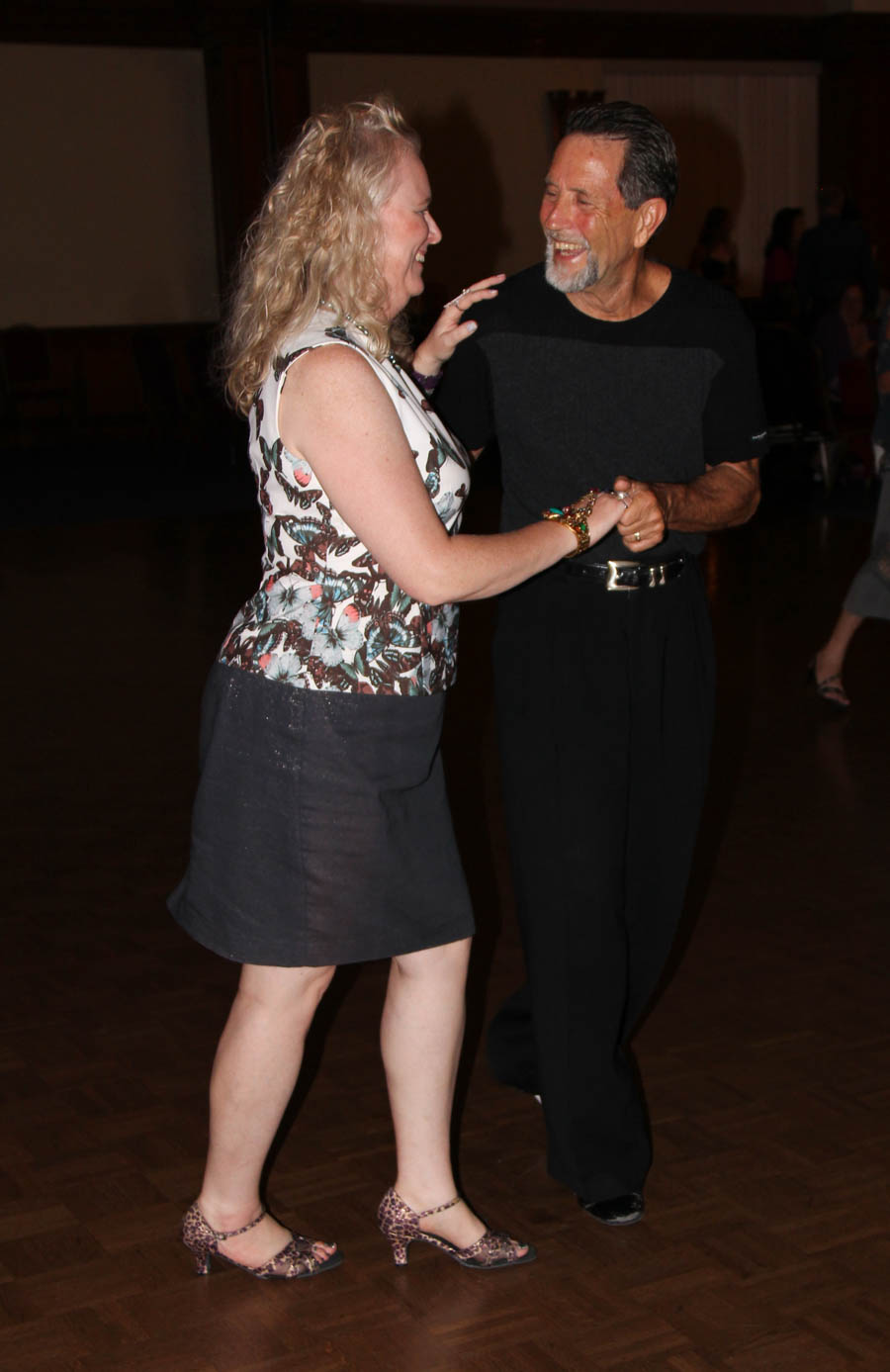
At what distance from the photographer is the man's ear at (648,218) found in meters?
2.30

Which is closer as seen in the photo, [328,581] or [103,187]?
[328,581]

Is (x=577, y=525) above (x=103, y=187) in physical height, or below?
below

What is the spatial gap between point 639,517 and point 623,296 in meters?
0.42

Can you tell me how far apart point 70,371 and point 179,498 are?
3.15 m

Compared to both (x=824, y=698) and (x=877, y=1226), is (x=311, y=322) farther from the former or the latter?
(x=824, y=698)

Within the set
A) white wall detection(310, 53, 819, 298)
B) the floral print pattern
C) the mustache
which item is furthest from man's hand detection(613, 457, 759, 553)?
white wall detection(310, 53, 819, 298)

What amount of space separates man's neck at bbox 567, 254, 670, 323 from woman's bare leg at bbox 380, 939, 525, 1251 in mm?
932

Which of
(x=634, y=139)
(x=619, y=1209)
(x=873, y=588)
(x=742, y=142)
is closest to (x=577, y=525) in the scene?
(x=634, y=139)

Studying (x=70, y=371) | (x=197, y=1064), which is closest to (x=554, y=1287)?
(x=197, y=1064)

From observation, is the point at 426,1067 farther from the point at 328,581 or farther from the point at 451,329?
the point at 451,329

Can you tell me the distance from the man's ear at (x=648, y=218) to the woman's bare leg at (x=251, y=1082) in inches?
43.8

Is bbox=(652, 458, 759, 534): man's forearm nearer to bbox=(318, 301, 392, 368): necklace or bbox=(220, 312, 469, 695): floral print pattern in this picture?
bbox=(220, 312, 469, 695): floral print pattern

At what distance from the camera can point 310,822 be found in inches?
80.9

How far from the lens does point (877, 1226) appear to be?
232 cm
